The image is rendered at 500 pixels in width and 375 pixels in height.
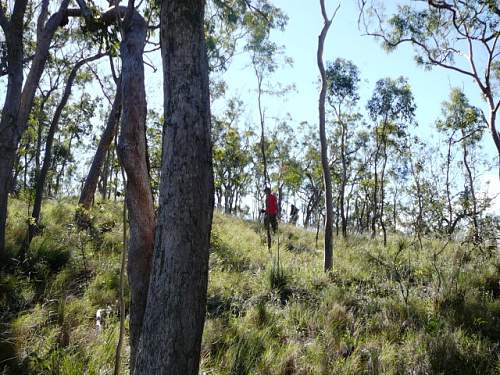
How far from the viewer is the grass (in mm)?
4750

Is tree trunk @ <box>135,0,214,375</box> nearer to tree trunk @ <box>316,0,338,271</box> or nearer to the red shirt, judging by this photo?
tree trunk @ <box>316,0,338,271</box>

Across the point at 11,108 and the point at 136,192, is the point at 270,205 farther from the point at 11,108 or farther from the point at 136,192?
the point at 136,192

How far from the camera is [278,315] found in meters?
6.59

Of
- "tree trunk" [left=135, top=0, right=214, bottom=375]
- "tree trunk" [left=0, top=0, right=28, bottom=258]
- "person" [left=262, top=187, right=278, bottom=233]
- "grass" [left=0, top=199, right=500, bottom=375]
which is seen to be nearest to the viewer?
"tree trunk" [left=135, top=0, right=214, bottom=375]

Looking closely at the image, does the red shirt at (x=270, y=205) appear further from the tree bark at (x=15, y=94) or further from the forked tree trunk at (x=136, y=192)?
the forked tree trunk at (x=136, y=192)

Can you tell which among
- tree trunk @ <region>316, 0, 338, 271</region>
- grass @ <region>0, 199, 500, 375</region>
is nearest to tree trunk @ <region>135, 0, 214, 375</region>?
grass @ <region>0, 199, 500, 375</region>

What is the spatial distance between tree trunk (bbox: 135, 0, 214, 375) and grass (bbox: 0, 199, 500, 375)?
195 centimetres

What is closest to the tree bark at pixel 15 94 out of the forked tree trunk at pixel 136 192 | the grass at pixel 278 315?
the grass at pixel 278 315

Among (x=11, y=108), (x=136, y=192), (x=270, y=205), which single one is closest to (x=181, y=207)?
(x=136, y=192)

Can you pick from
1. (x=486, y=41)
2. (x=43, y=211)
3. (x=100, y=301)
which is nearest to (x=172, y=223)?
(x=100, y=301)

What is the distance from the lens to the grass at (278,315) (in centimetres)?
475

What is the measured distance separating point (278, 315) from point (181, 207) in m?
4.46

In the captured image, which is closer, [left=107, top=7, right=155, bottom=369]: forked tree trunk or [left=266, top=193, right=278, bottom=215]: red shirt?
[left=107, top=7, right=155, bottom=369]: forked tree trunk

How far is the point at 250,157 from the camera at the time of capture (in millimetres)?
35875
